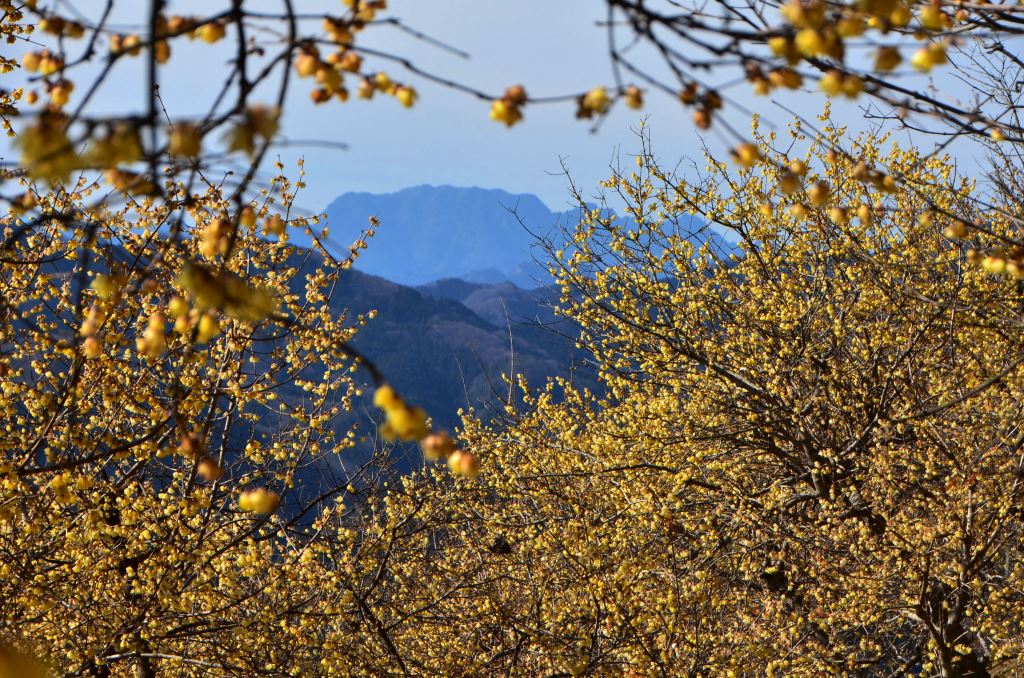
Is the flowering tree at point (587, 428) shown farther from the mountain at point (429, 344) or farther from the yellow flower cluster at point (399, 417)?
the mountain at point (429, 344)

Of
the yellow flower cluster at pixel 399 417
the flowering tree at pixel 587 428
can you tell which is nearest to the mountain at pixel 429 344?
the flowering tree at pixel 587 428

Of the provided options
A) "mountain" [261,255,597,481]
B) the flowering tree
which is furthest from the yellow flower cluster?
"mountain" [261,255,597,481]

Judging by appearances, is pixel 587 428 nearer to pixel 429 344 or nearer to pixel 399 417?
pixel 399 417

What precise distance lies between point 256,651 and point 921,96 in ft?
23.2

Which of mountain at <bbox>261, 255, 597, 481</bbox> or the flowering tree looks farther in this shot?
mountain at <bbox>261, 255, 597, 481</bbox>

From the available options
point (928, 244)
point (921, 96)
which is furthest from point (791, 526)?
point (921, 96)

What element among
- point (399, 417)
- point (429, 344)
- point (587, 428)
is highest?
point (429, 344)

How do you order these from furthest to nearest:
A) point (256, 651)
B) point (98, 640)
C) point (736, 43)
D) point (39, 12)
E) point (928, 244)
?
point (928, 244), point (256, 651), point (98, 640), point (39, 12), point (736, 43)

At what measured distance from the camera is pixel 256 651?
7.24 m

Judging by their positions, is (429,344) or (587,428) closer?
(587,428)

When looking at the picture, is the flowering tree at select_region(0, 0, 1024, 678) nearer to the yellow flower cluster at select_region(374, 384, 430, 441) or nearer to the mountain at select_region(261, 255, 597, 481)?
the yellow flower cluster at select_region(374, 384, 430, 441)

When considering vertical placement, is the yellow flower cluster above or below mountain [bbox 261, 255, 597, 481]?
below

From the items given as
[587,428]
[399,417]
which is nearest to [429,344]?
[587,428]

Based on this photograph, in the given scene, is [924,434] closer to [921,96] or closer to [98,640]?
[921,96]
